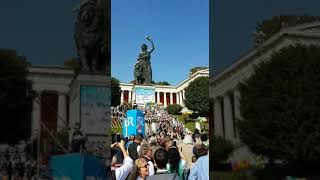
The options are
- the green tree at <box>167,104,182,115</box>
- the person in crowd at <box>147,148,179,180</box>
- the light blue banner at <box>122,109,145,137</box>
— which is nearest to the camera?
the person in crowd at <box>147,148,179,180</box>

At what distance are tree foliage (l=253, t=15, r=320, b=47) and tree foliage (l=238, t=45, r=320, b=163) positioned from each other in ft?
1.06

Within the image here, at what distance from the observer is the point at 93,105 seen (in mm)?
5438

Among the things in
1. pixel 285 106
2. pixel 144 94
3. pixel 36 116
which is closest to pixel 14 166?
pixel 36 116

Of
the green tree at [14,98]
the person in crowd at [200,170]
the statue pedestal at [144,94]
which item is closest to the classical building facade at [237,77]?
the person in crowd at [200,170]

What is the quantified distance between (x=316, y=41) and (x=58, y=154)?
4.02 meters

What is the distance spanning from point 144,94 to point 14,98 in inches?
465

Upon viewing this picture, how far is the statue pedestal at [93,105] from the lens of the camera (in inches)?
213

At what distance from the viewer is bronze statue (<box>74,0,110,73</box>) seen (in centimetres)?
545

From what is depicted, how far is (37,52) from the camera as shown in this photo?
219 inches

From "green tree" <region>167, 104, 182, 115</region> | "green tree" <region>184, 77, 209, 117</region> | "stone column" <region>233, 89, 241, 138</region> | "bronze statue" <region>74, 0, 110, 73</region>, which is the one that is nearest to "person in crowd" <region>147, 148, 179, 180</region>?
"bronze statue" <region>74, 0, 110, 73</region>

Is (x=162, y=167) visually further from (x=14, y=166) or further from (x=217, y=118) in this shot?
(x=14, y=166)

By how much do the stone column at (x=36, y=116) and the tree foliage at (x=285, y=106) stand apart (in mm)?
2898

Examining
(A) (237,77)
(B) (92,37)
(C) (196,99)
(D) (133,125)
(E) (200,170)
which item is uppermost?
(C) (196,99)

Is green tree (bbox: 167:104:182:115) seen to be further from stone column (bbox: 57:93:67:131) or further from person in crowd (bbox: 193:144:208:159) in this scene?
stone column (bbox: 57:93:67:131)
